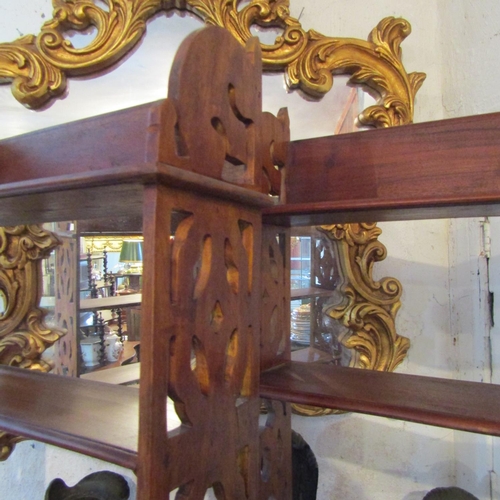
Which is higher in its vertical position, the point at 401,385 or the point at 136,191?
the point at 136,191

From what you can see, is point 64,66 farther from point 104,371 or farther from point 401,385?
point 401,385

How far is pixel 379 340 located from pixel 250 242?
16.5 inches

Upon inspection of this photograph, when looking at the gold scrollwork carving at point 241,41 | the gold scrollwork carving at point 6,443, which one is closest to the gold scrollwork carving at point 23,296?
the gold scrollwork carving at point 6,443

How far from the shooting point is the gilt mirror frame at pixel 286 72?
0.89m

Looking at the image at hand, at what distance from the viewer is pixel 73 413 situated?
2.04ft

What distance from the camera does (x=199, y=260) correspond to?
53cm

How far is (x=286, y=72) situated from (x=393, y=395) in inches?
26.1

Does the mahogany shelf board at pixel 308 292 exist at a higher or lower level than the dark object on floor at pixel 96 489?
higher

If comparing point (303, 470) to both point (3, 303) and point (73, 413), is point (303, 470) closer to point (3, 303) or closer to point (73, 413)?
point (73, 413)

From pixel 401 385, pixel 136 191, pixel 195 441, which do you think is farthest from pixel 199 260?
pixel 401 385

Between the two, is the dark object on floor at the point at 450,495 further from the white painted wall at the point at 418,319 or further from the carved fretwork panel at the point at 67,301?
the carved fretwork panel at the point at 67,301

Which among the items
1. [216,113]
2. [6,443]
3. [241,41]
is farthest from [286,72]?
[6,443]

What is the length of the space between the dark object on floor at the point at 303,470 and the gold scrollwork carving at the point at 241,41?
0.67 meters

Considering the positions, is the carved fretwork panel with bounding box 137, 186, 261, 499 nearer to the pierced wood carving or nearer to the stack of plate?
the pierced wood carving
